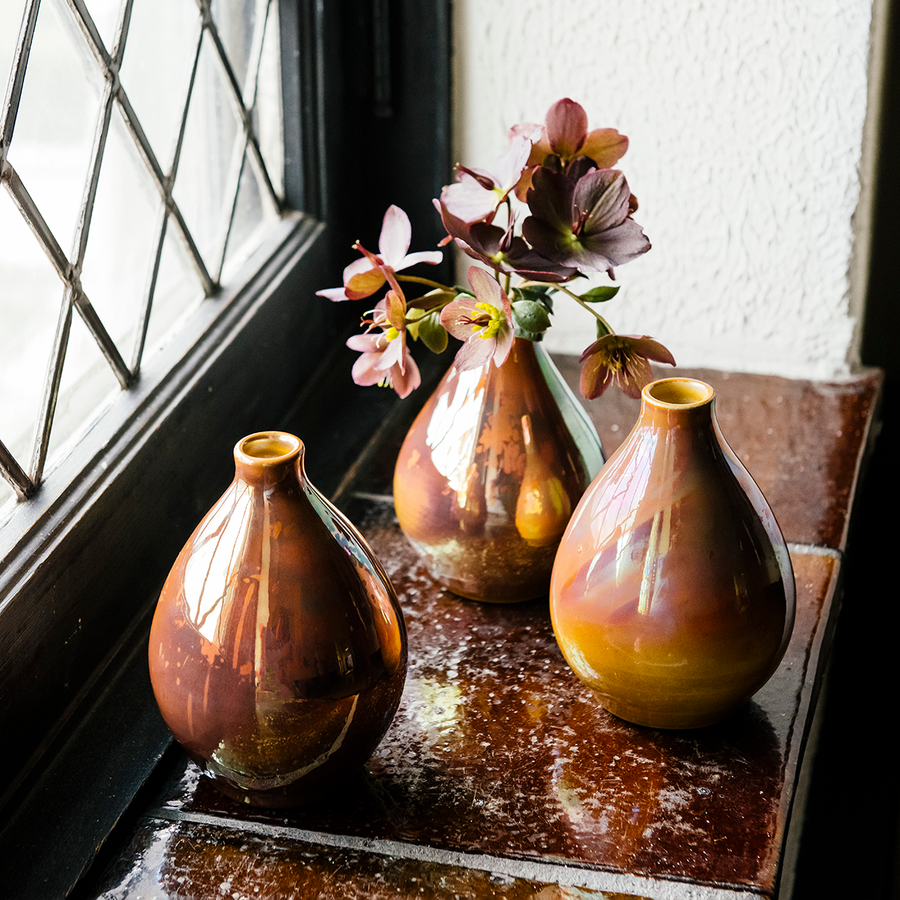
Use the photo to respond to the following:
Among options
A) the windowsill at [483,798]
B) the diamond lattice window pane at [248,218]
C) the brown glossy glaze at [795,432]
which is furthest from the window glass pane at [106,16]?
the brown glossy glaze at [795,432]

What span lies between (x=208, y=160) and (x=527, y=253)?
43 cm

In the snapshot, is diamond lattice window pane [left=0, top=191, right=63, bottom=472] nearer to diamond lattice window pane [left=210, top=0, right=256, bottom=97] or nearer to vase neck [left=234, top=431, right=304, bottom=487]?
vase neck [left=234, top=431, right=304, bottom=487]

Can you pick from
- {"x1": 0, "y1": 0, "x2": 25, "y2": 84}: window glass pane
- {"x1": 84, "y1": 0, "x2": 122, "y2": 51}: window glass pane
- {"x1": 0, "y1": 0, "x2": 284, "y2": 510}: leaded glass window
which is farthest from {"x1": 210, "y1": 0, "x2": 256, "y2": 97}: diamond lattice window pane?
{"x1": 0, "y1": 0, "x2": 25, "y2": 84}: window glass pane

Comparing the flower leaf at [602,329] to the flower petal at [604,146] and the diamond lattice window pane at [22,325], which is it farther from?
the diamond lattice window pane at [22,325]

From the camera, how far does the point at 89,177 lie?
2.57 feet

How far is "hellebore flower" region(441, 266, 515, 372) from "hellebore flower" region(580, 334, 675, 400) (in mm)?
57

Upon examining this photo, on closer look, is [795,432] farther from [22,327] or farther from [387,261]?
[22,327]

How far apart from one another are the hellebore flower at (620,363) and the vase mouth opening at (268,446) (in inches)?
8.0

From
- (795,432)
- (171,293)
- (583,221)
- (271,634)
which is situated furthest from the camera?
(795,432)

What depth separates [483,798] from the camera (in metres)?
0.67

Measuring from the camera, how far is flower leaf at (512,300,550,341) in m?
Answer: 0.72

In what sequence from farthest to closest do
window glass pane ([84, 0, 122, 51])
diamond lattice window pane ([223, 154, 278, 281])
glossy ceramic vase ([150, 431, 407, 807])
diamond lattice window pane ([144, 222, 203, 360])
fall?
1. diamond lattice window pane ([223, 154, 278, 281])
2. diamond lattice window pane ([144, 222, 203, 360])
3. window glass pane ([84, 0, 122, 51])
4. glossy ceramic vase ([150, 431, 407, 807])

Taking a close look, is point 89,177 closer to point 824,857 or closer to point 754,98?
point 754,98

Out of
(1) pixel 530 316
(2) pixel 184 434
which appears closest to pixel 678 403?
(1) pixel 530 316
